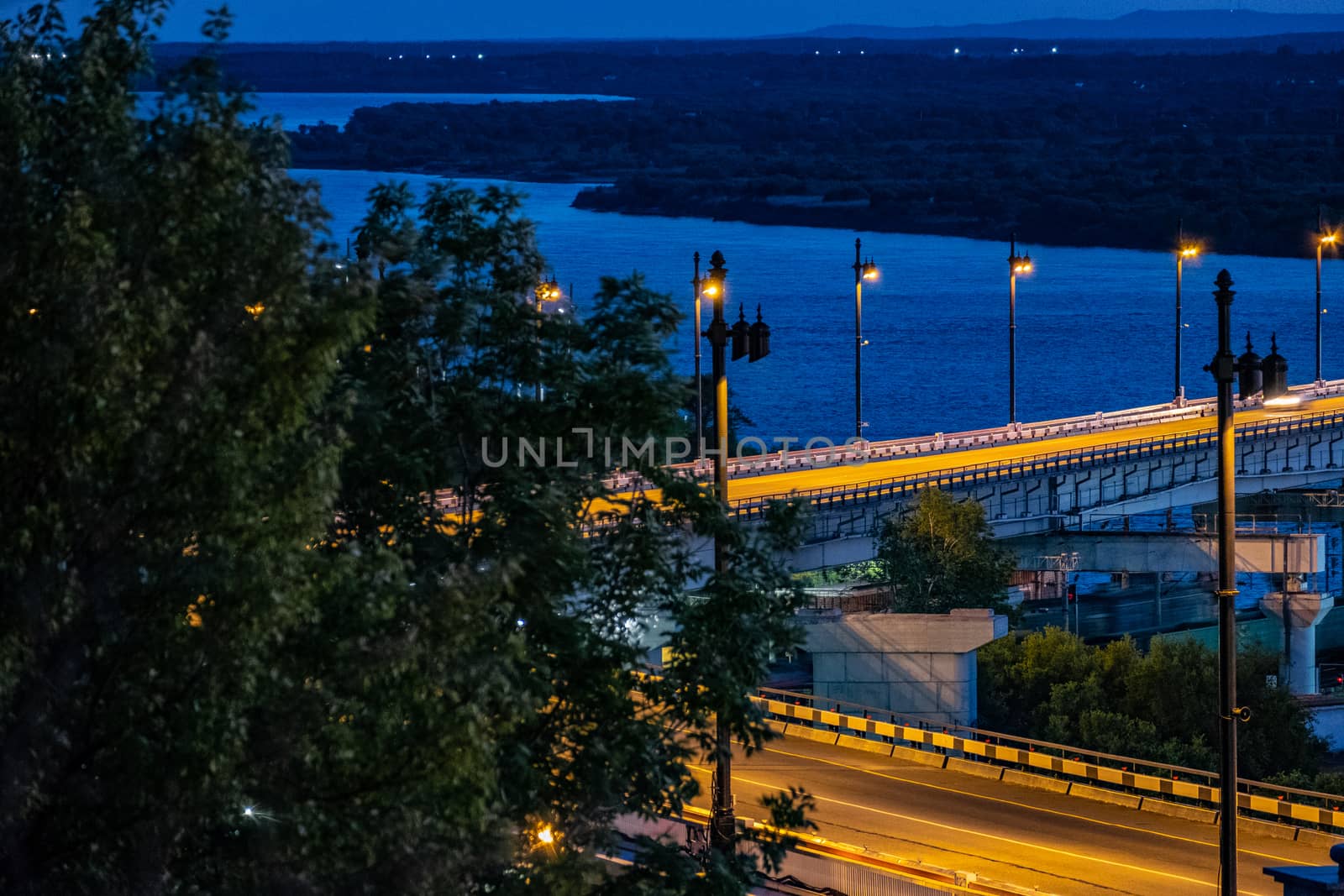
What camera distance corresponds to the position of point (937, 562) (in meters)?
48.7

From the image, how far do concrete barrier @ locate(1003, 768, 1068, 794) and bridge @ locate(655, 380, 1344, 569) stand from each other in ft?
44.6

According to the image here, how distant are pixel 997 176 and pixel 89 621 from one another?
625 feet

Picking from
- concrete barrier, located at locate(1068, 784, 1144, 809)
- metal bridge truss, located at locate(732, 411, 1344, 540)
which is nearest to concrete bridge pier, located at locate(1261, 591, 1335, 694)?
metal bridge truss, located at locate(732, 411, 1344, 540)

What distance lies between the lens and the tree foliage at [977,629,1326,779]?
131 ft

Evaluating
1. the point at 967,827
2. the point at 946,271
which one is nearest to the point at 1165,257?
the point at 946,271

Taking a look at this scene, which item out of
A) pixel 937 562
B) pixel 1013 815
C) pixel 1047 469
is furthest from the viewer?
pixel 1047 469

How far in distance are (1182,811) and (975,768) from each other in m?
4.10

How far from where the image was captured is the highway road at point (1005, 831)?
26.6m

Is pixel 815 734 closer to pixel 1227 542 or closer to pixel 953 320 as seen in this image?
pixel 1227 542

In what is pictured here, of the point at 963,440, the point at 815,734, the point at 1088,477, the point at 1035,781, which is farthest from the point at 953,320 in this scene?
the point at 1035,781

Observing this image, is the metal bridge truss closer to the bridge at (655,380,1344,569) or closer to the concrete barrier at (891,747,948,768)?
the bridge at (655,380,1344,569)

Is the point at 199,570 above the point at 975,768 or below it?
above

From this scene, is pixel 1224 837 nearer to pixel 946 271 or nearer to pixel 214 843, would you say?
pixel 214 843

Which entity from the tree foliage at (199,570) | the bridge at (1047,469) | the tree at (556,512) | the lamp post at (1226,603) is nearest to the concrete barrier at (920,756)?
the bridge at (1047,469)
